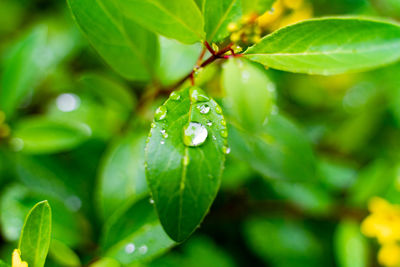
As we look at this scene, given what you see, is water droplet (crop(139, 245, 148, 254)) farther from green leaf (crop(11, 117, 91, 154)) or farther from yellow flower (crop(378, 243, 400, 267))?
yellow flower (crop(378, 243, 400, 267))

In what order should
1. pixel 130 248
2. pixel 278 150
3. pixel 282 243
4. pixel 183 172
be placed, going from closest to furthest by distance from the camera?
pixel 183 172, pixel 130 248, pixel 278 150, pixel 282 243

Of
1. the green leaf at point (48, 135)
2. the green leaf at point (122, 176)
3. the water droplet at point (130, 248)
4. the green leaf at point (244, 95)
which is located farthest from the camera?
the green leaf at point (48, 135)

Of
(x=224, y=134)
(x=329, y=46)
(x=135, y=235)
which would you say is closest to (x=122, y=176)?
(x=135, y=235)

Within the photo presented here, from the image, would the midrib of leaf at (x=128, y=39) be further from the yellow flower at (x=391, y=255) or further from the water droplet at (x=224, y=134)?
the yellow flower at (x=391, y=255)

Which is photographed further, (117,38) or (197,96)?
(117,38)

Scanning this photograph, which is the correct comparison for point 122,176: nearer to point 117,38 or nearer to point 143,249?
point 143,249

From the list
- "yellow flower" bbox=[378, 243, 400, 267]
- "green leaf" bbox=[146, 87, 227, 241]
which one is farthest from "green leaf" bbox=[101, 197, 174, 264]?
"yellow flower" bbox=[378, 243, 400, 267]

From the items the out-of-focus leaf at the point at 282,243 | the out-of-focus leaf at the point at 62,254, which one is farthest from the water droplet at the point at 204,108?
the out-of-focus leaf at the point at 282,243
